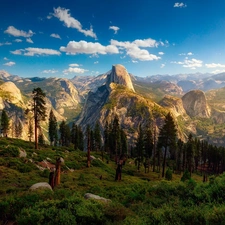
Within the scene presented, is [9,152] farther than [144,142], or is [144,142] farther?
[144,142]

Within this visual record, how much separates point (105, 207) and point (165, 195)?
19.3ft

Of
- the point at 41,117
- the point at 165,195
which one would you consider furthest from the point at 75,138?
the point at 165,195

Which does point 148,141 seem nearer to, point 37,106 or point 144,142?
point 144,142

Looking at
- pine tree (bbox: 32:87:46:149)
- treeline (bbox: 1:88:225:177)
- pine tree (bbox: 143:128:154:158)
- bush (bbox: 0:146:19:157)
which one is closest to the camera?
bush (bbox: 0:146:19:157)

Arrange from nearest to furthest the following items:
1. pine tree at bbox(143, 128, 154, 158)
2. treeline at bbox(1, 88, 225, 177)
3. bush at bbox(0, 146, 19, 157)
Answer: bush at bbox(0, 146, 19, 157)
treeline at bbox(1, 88, 225, 177)
pine tree at bbox(143, 128, 154, 158)

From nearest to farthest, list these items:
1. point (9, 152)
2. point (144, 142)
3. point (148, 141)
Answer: point (9, 152) → point (148, 141) → point (144, 142)

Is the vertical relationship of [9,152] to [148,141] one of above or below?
above

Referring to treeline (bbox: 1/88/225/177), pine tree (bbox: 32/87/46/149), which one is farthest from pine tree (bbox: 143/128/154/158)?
pine tree (bbox: 32/87/46/149)

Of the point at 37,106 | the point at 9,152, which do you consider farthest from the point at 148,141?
the point at 9,152

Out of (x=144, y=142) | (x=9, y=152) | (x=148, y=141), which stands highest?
(x=9, y=152)

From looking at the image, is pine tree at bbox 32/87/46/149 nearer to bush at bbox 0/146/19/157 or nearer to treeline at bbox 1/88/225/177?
treeline at bbox 1/88/225/177

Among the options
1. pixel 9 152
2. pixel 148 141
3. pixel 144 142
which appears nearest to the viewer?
pixel 9 152

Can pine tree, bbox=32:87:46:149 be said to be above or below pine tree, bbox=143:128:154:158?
above

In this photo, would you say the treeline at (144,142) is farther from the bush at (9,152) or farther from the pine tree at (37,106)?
the bush at (9,152)
